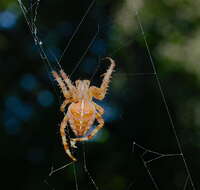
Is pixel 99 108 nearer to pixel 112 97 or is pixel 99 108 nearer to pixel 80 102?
pixel 80 102

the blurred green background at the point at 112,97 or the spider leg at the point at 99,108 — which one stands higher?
the spider leg at the point at 99,108

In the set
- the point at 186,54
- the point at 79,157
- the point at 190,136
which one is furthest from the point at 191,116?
the point at 79,157

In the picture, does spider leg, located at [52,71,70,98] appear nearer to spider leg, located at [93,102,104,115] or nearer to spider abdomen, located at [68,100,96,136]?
spider abdomen, located at [68,100,96,136]

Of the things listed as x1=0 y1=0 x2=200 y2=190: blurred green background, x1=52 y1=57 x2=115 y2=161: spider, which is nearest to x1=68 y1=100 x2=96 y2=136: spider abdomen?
x1=52 y1=57 x2=115 y2=161: spider

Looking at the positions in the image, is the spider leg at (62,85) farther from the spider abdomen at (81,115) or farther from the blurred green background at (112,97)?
the blurred green background at (112,97)

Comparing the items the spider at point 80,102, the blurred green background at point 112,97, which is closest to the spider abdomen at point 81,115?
the spider at point 80,102

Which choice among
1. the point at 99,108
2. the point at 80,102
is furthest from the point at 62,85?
the point at 99,108

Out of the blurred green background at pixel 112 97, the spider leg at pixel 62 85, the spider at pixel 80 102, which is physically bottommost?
the blurred green background at pixel 112 97
